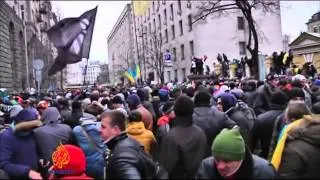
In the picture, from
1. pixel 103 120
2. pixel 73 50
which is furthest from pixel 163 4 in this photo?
pixel 103 120

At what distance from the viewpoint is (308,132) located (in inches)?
191

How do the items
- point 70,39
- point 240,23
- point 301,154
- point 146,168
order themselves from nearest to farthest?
1. point 301,154
2. point 146,168
3. point 70,39
4. point 240,23

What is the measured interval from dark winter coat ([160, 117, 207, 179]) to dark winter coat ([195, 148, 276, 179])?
1308 millimetres

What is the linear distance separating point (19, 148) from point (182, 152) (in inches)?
74.4

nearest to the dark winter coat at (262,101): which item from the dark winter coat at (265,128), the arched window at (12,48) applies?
the dark winter coat at (265,128)

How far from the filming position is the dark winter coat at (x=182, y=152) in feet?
18.5

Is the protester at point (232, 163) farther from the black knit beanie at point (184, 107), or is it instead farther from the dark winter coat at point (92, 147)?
the dark winter coat at point (92, 147)

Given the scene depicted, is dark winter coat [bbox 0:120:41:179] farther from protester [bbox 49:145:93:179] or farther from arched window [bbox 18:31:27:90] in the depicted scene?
arched window [bbox 18:31:27:90]

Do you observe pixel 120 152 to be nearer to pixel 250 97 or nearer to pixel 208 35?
pixel 250 97

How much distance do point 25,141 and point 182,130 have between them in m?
1.86

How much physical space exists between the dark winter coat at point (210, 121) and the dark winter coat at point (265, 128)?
0.56m

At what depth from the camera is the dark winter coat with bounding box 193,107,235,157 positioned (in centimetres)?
689

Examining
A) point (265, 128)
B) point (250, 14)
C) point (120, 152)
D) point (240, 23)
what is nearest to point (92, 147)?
point (120, 152)

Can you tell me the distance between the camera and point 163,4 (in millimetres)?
74125
